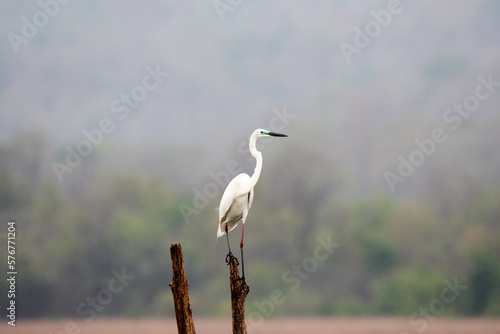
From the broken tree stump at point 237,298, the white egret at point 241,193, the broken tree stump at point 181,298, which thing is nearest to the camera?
the broken tree stump at point 181,298

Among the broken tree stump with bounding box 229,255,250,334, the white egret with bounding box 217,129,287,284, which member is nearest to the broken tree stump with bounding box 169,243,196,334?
the broken tree stump with bounding box 229,255,250,334

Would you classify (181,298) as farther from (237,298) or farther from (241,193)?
(241,193)

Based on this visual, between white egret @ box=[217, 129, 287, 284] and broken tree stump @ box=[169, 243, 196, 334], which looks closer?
broken tree stump @ box=[169, 243, 196, 334]

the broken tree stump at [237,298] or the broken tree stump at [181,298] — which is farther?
the broken tree stump at [237,298]

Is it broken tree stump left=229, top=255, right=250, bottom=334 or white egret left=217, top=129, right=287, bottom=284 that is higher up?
white egret left=217, top=129, right=287, bottom=284

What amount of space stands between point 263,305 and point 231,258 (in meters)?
19.2


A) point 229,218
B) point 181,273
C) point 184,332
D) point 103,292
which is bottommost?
point 184,332

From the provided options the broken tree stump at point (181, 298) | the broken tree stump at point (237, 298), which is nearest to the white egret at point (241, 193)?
the broken tree stump at point (237, 298)

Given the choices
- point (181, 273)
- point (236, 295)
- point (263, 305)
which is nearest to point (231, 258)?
point (236, 295)

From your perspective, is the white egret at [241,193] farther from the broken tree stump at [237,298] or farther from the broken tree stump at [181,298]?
the broken tree stump at [181,298]

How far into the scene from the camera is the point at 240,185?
8.05 m

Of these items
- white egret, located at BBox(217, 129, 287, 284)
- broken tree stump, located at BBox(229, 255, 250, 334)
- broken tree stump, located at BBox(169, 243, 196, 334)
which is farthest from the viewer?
white egret, located at BBox(217, 129, 287, 284)

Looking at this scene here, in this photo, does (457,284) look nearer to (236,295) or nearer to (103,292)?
(103,292)

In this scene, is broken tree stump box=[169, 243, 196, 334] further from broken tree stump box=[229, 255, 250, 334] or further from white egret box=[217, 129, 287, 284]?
white egret box=[217, 129, 287, 284]
